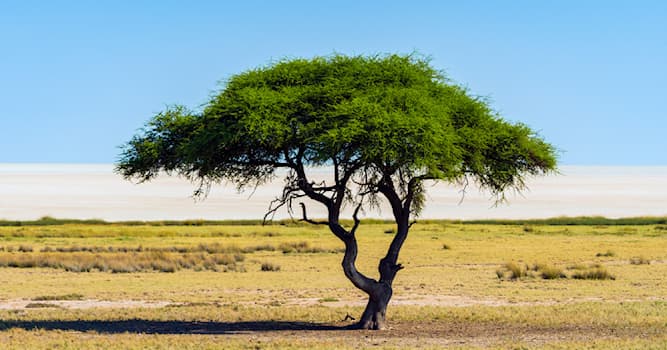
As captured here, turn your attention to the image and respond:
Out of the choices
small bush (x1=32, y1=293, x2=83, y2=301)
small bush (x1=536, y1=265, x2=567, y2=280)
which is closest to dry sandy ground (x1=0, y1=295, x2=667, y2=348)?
small bush (x1=32, y1=293, x2=83, y2=301)

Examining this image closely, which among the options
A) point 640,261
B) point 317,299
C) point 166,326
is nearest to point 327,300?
point 317,299

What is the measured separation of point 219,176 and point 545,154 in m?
8.38

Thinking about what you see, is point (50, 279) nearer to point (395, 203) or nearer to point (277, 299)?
point (277, 299)

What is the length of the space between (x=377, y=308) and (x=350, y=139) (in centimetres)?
530

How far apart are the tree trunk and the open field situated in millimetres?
417

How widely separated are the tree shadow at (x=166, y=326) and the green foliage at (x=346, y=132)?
3551 millimetres

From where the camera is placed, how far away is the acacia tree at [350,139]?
73.3ft

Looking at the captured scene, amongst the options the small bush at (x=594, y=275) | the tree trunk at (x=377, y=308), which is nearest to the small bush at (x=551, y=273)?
the small bush at (x=594, y=275)

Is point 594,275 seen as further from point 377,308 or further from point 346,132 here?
point 346,132

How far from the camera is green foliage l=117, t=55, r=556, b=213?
22281 mm

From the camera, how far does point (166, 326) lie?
2634cm

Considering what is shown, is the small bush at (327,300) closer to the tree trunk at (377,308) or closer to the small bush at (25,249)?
the tree trunk at (377,308)

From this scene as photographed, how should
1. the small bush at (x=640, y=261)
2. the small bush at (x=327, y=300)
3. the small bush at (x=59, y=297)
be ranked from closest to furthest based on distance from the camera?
the small bush at (x=327, y=300), the small bush at (x=59, y=297), the small bush at (x=640, y=261)

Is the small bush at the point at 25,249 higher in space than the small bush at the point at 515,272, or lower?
higher
